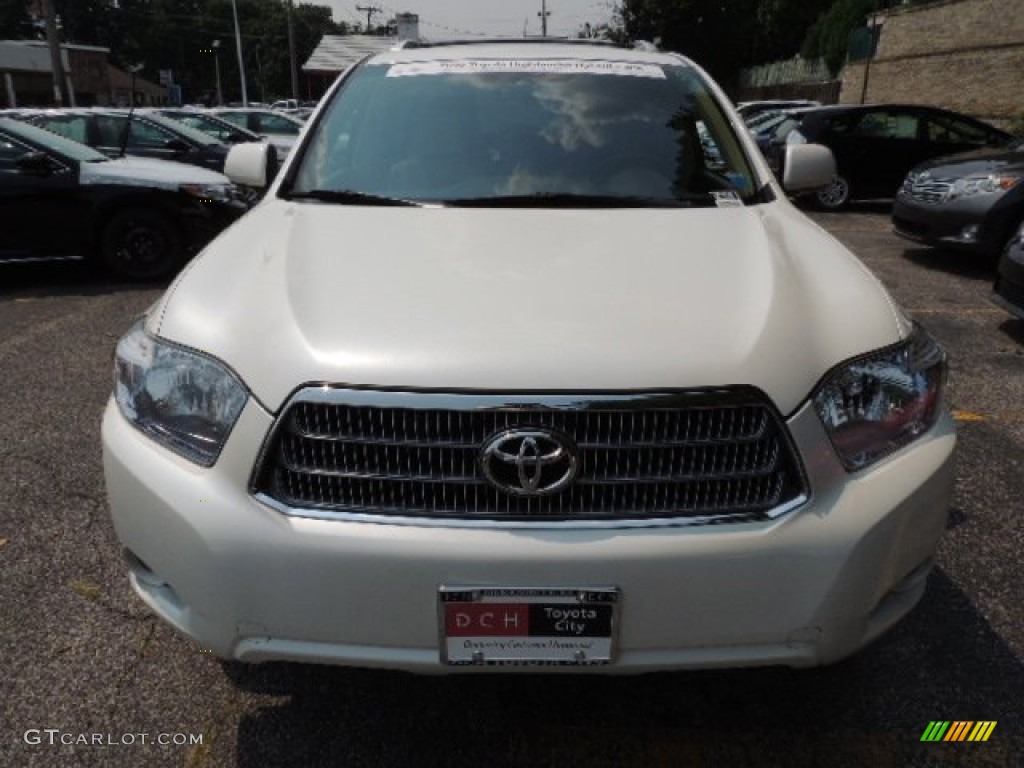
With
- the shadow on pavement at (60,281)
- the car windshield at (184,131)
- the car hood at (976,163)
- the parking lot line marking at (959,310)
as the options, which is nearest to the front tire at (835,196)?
the car hood at (976,163)

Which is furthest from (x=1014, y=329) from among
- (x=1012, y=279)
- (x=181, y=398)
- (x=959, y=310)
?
(x=181, y=398)

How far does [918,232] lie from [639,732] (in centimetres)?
716

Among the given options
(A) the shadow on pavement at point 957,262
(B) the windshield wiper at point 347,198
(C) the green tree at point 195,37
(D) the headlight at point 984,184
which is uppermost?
(B) the windshield wiper at point 347,198

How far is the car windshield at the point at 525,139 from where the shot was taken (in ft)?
8.78

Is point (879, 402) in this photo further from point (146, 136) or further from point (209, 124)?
point (209, 124)

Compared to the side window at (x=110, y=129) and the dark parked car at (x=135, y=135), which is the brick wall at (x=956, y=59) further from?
the side window at (x=110, y=129)

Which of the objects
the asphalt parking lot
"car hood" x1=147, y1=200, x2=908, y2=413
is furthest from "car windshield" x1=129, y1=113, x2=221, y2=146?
"car hood" x1=147, y1=200, x2=908, y2=413

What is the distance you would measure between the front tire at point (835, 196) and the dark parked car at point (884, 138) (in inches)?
0.5

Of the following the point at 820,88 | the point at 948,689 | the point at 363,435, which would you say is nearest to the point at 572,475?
the point at 363,435

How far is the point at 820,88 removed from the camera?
29078mm

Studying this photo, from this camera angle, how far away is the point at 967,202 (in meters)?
7.38

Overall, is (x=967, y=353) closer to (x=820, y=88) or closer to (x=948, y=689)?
(x=948, y=689)

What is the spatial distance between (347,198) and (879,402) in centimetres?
164

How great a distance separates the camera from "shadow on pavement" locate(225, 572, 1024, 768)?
203 cm
